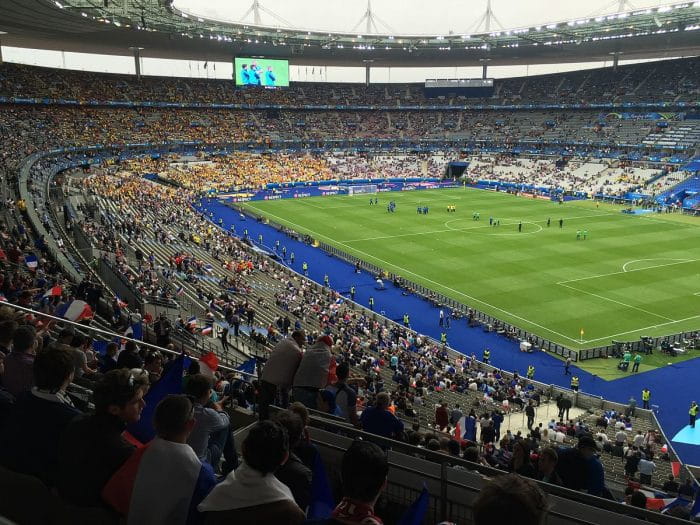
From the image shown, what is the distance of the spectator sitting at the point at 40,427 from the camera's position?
461cm

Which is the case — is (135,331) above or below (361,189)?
above

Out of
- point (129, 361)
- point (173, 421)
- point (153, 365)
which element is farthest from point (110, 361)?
point (173, 421)

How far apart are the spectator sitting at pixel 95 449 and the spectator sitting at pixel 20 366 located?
202cm

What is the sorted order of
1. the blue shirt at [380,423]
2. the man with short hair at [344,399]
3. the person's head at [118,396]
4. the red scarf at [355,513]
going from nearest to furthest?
1. the red scarf at [355,513]
2. the person's head at [118,396]
3. the blue shirt at [380,423]
4. the man with short hair at [344,399]

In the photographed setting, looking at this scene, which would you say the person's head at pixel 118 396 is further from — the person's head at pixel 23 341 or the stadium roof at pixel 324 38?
the stadium roof at pixel 324 38

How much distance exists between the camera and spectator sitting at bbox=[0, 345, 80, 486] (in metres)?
4.61

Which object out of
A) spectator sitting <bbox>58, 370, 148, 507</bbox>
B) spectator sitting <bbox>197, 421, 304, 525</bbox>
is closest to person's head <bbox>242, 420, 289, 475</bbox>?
spectator sitting <bbox>197, 421, 304, 525</bbox>

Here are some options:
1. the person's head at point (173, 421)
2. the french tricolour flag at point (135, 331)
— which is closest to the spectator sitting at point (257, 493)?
the person's head at point (173, 421)

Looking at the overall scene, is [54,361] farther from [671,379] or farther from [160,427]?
[671,379]

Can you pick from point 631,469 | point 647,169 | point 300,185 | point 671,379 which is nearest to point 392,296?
point 671,379

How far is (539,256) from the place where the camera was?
4294 cm

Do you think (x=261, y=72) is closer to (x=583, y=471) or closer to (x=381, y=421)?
(x=381, y=421)

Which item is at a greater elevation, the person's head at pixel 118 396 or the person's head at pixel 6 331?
the person's head at pixel 118 396

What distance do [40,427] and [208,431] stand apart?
125 cm
